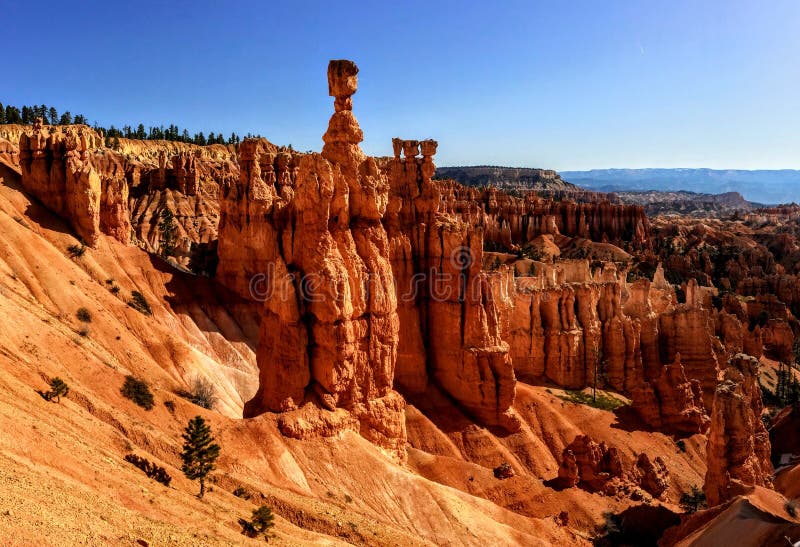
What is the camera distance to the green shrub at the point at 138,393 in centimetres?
2780

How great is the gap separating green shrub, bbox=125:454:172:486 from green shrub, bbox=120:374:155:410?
6176 mm

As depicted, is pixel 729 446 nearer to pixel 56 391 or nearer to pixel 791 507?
pixel 791 507

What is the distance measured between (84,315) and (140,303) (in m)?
10.7

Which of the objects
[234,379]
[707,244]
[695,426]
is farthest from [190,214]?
[707,244]

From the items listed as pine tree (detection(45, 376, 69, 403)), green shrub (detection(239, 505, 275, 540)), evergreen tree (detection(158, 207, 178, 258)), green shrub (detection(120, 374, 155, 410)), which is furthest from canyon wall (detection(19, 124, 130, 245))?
green shrub (detection(239, 505, 275, 540))

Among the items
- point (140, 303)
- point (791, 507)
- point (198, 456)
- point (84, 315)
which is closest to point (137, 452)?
point (198, 456)

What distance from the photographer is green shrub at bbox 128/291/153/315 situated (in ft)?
170

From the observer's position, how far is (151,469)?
2166 centimetres

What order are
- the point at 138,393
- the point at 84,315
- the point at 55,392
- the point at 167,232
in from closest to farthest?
the point at 55,392
the point at 138,393
the point at 84,315
the point at 167,232

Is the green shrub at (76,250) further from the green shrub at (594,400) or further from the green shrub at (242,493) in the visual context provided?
the green shrub at (594,400)

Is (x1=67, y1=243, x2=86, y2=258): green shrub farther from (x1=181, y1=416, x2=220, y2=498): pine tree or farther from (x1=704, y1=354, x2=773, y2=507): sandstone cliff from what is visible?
(x1=704, y1=354, x2=773, y2=507): sandstone cliff

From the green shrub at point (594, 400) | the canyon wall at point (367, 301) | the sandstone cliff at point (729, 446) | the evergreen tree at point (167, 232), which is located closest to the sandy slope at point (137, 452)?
the canyon wall at point (367, 301)

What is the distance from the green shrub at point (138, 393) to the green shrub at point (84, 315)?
49.3 feet

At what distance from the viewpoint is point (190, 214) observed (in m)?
88.1
